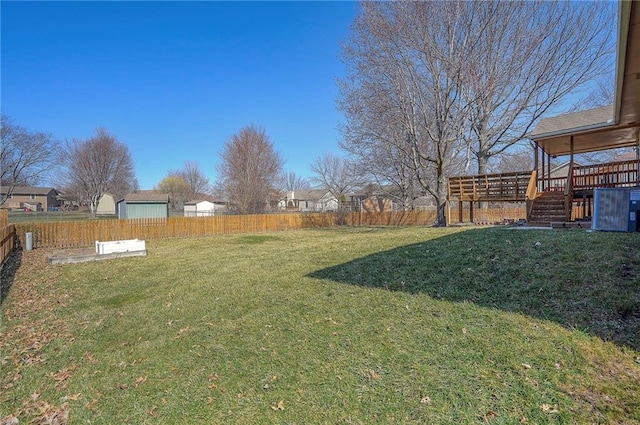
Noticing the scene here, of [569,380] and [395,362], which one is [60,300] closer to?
[395,362]

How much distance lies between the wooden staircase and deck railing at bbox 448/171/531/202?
151 cm

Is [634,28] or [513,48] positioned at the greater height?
[513,48]

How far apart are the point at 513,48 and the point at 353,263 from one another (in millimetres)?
14126

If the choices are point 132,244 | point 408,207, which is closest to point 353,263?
point 132,244

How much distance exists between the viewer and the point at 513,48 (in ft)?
49.4

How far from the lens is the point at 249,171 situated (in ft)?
106

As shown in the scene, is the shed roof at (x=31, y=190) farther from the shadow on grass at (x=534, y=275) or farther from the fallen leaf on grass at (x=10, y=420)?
the shadow on grass at (x=534, y=275)

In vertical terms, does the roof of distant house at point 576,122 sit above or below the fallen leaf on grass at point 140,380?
above

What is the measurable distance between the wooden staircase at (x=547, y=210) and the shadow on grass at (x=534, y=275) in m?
3.76

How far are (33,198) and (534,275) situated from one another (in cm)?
7513

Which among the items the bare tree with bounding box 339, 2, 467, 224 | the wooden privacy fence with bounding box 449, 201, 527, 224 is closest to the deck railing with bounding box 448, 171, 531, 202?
the bare tree with bounding box 339, 2, 467, 224

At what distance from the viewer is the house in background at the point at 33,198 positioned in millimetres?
55312

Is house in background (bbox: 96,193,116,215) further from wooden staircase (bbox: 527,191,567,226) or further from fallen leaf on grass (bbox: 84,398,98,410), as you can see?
fallen leaf on grass (bbox: 84,398,98,410)

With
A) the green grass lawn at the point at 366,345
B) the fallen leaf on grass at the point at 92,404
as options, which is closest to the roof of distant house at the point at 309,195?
the green grass lawn at the point at 366,345
